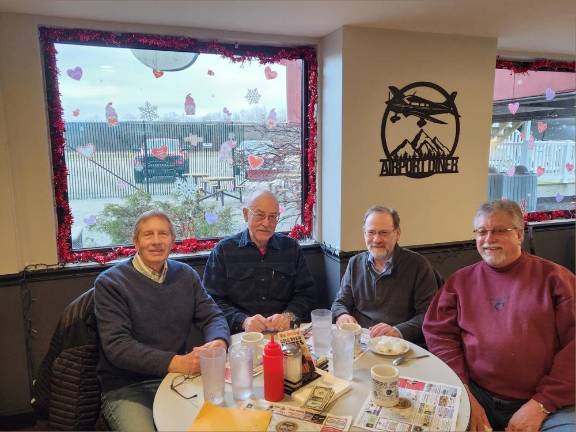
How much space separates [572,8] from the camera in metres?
2.44

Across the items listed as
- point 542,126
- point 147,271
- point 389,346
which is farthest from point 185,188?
point 542,126

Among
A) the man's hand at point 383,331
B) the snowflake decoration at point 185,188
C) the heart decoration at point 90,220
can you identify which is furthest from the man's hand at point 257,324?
the heart decoration at point 90,220

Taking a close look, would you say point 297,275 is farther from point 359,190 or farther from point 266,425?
point 266,425

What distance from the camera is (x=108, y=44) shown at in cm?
265

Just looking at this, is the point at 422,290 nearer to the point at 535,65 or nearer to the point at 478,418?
the point at 478,418

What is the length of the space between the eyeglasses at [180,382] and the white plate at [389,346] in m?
0.65

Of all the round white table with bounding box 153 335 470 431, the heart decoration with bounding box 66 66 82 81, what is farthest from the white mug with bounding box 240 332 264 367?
the heart decoration with bounding box 66 66 82 81

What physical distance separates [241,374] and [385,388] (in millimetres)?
425

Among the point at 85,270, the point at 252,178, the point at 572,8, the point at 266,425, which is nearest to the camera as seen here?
the point at 266,425

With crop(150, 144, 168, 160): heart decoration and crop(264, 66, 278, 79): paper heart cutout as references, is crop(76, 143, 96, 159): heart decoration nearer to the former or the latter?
crop(150, 144, 168, 160): heart decoration

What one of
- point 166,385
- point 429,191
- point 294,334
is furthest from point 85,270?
point 429,191

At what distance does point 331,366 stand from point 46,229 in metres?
1.96

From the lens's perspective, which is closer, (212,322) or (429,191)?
(212,322)

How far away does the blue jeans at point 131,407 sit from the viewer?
59.6 inches
